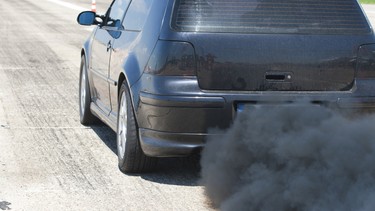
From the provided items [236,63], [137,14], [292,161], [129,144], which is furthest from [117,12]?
[292,161]

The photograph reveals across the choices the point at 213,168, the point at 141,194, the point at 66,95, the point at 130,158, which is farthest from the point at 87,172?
the point at 66,95

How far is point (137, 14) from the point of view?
800 centimetres

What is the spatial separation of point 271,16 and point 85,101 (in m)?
3.16

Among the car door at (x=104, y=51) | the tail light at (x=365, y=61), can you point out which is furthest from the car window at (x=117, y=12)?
the tail light at (x=365, y=61)

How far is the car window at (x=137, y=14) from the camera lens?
25.4ft

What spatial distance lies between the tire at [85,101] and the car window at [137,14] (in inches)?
64.8

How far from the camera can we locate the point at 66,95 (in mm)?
12469

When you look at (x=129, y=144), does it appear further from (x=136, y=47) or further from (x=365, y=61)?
(x=365, y=61)

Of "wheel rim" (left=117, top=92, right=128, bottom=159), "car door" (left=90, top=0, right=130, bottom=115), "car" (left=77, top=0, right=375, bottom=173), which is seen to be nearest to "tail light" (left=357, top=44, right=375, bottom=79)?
"car" (left=77, top=0, right=375, bottom=173)

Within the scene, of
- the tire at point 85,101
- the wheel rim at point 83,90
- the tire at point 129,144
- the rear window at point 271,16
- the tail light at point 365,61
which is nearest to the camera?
the rear window at point 271,16

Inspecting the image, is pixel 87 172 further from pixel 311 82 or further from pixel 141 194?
pixel 311 82

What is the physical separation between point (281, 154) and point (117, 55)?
7.63ft

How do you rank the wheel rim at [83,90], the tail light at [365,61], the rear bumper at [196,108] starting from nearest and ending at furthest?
the rear bumper at [196,108]
the tail light at [365,61]
the wheel rim at [83,90]

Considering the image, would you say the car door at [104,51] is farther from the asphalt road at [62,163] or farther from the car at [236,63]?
the car at [236,63]
